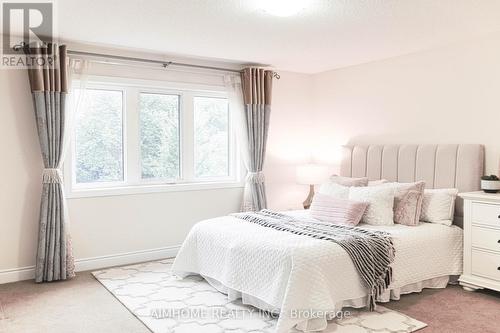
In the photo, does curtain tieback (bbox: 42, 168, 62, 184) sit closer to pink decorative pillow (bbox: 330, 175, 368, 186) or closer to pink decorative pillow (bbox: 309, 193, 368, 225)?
pink decorative pillow (bbox: 309, 193, 368, 225)

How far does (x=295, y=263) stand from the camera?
295cm

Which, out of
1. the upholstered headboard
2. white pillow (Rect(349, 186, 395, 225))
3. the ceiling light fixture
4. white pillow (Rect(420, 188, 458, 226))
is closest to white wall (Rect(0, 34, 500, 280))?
the upholstered headboard

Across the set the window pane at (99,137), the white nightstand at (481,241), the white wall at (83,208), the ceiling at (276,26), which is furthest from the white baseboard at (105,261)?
the white nightstand at (481,241)

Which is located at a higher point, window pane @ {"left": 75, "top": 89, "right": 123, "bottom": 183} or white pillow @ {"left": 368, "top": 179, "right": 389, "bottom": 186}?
window pane @ {"left": 75, "top": 89, "right": 123, "bottom": 183}

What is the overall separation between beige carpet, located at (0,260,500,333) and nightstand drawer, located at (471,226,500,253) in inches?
16.7

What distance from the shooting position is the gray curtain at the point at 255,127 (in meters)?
5.32

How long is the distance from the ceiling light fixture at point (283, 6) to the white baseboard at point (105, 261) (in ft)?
9.71

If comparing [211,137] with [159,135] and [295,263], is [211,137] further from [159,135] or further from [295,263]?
[295,263]

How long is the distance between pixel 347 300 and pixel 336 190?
152 cm

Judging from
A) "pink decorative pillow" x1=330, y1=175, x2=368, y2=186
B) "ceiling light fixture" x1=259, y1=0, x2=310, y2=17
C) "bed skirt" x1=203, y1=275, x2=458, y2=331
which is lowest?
"bed skirt" x1=203, y1=275, x2=458, y2=331

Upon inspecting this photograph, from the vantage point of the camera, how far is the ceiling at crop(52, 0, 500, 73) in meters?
3.16

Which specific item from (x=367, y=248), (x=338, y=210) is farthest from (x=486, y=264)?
(x=338, y=210)

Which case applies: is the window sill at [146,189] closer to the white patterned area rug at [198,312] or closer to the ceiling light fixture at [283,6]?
the white patterned area rug at [198,312]

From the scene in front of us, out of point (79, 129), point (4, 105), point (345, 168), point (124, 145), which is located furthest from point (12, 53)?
point (345, 168)
